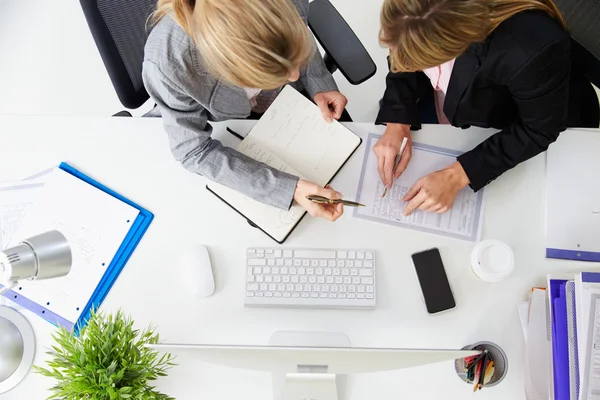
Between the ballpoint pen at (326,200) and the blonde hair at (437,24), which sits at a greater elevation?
the blonde hair at (437,24)

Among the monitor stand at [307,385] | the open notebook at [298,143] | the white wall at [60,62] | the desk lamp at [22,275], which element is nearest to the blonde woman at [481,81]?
the open notebook at [298,143]

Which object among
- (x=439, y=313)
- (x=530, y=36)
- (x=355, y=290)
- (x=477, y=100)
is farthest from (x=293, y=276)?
(x=530, y=36)

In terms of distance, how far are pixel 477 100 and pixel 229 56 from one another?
59cm

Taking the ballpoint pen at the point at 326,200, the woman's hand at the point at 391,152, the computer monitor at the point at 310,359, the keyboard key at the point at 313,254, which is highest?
the woman's hand at the point at 391,152

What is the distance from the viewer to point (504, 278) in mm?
1131

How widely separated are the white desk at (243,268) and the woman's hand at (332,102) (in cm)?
7

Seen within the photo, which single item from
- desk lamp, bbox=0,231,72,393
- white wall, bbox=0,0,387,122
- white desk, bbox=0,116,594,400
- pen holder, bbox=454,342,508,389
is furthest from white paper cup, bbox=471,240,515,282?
white wall, bbox=0,0,387,122

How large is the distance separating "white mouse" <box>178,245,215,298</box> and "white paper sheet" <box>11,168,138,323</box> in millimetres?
167

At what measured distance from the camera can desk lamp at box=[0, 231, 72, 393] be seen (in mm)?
885

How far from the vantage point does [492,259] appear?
1.11 meters

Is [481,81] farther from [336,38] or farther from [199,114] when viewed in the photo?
[199,114]

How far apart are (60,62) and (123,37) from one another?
1.12 meters

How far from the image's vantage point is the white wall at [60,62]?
206 centimetres

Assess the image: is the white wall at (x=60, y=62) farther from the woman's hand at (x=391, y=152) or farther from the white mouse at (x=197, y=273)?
the white mouse at (x=197, y=273)
